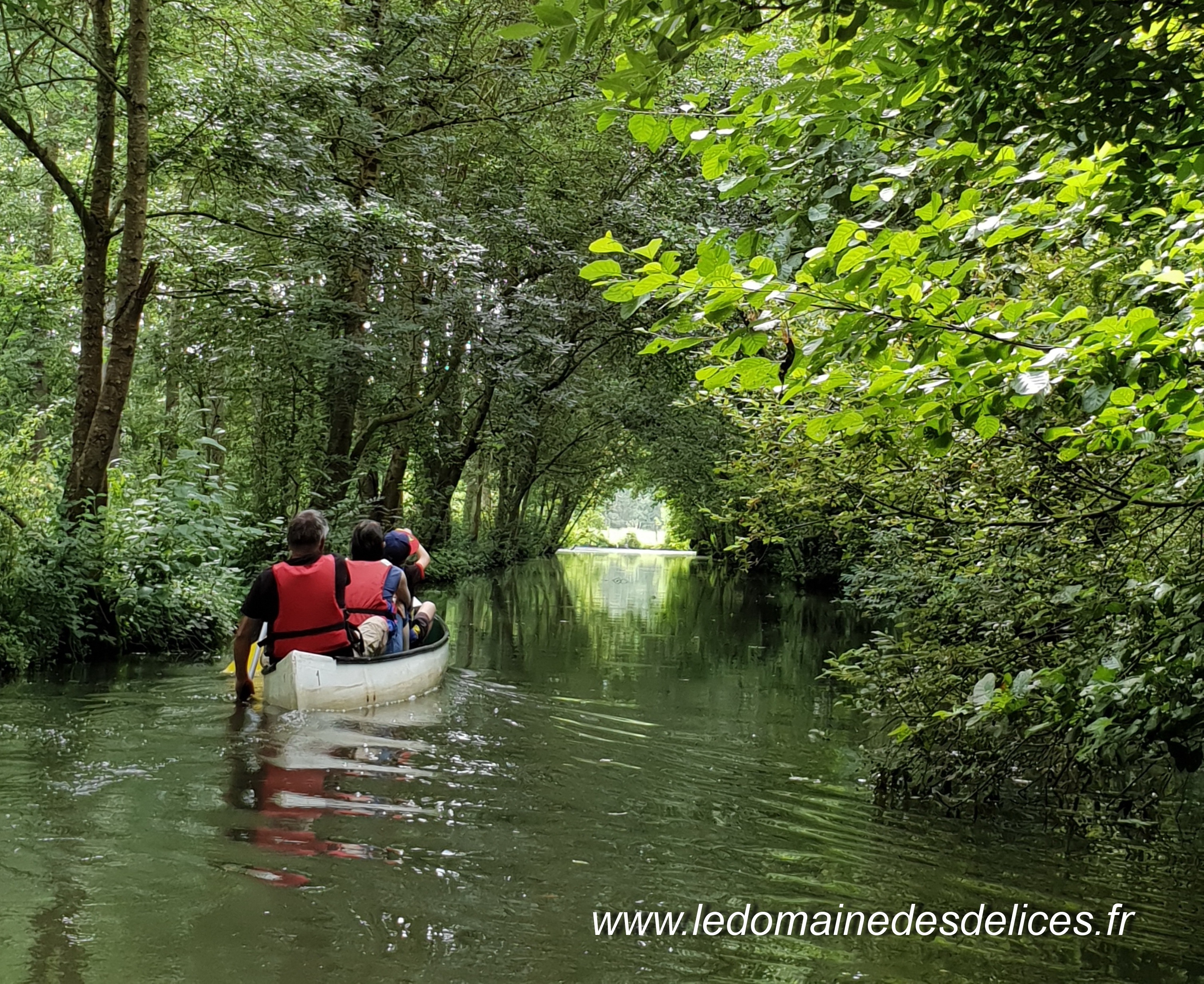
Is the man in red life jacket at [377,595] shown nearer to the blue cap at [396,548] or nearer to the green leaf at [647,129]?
the blue cap at [396,548]

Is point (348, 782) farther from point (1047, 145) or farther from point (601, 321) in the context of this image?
point (601, 321)

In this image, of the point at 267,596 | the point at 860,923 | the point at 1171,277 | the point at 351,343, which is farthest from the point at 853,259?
the point at 351,343

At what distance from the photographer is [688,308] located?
3.35 metres

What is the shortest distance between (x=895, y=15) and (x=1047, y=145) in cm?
105

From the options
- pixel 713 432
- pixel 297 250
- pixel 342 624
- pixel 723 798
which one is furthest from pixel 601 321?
pixel 723 798

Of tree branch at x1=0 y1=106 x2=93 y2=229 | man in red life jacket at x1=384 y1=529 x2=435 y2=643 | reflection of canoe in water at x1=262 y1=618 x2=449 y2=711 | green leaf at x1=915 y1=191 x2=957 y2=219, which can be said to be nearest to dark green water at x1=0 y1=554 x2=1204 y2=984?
reflection of canoe in water at x1=262 y1=618 x2=449 y2=711

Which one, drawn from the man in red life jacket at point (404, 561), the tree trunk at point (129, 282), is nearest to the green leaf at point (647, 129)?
the man in red life jacket at point (404, 561)

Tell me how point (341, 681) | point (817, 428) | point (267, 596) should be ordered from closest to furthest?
1. point (817, 428)
2. point (267, 596)
3. point (341, 681)

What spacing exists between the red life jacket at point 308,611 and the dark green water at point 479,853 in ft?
2.15

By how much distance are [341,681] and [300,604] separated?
2.38ft

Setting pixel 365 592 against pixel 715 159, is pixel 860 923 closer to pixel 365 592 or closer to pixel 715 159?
pixel 715 159

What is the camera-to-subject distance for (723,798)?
6539 millimetres

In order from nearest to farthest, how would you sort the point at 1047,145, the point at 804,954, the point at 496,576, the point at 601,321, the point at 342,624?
the point at 1047,145
the point at 804,954
the point at 342,624
the point at 601,321
the point at 496,576

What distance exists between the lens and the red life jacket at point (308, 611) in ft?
26.8
